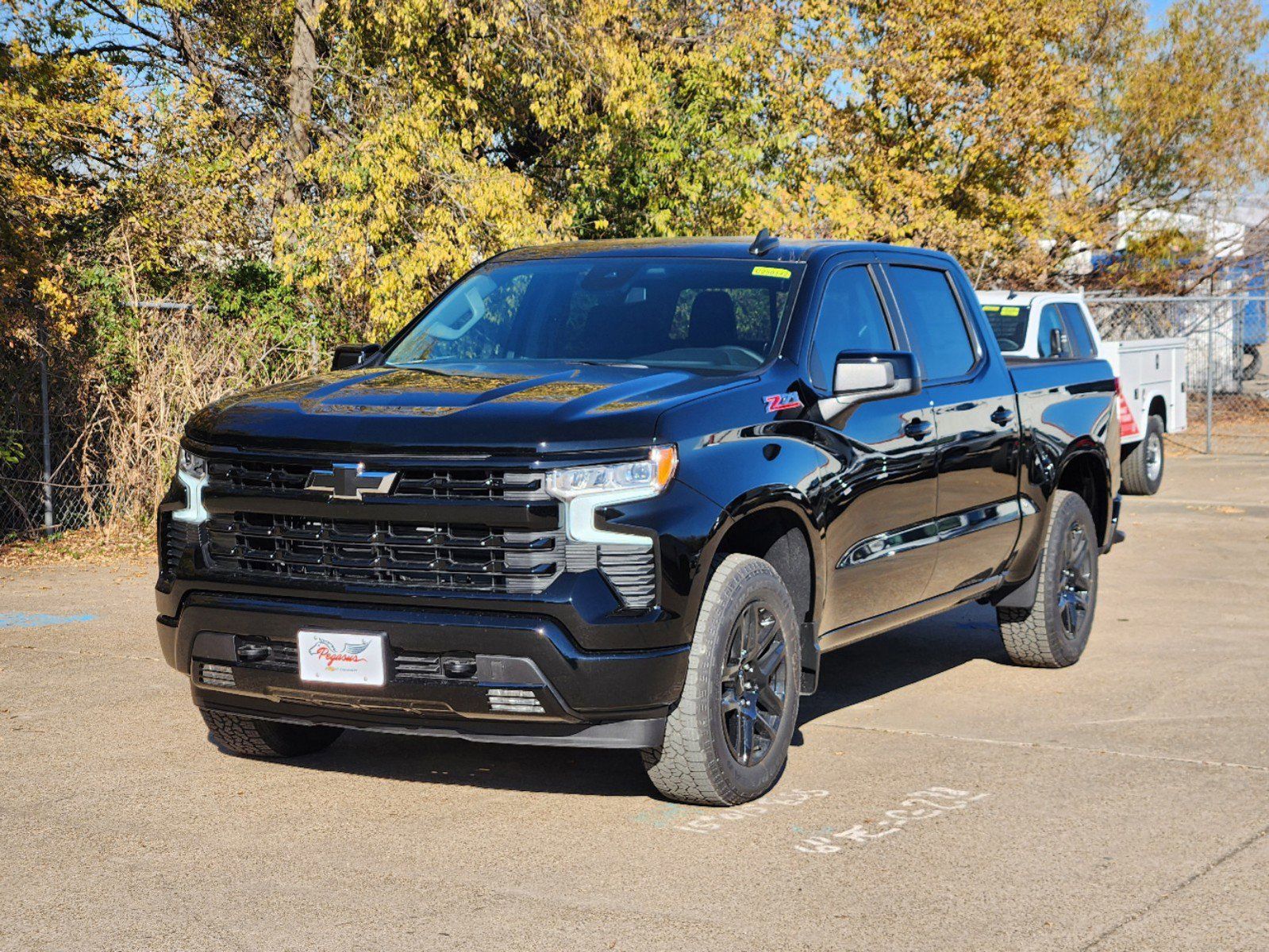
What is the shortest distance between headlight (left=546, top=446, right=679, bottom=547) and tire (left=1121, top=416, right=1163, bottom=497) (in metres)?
13.1

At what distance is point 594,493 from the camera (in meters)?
5.00

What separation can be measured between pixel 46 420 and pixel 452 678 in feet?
29.0

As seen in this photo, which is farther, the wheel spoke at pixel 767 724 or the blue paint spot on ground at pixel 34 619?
the blue paint spot on ground at pixel 34 619

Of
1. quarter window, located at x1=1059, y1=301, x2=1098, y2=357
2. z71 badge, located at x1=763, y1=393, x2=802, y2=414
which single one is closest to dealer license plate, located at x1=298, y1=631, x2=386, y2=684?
z71 badge, located at x1=763, y1=393, x2=802, y2=414

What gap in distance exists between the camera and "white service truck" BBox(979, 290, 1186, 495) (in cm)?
1448

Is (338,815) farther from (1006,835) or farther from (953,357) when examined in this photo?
(953,357)

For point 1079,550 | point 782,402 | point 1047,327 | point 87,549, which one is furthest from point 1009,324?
point 782,402

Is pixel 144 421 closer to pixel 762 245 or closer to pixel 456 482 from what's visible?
pixel 762 245

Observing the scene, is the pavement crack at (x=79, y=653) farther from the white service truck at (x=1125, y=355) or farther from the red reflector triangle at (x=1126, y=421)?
the red reflector triangle at (x=1126, y=421)

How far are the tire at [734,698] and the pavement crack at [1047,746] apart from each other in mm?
1109

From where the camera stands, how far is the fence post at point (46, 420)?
12797 millimetres

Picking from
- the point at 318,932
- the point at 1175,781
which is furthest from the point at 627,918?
the point at 1175,781

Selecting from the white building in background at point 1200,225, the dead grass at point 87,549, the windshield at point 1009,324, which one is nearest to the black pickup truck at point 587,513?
the dead grass at point 87,549

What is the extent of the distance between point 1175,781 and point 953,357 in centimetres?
221
